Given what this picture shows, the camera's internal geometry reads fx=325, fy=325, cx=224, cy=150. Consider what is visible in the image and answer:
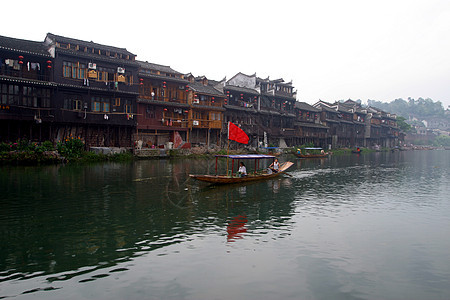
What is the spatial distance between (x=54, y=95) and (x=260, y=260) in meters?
29.2

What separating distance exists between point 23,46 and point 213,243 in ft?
99.2

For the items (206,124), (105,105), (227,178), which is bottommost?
(227,178)

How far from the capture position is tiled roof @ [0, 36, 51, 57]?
29.3 m

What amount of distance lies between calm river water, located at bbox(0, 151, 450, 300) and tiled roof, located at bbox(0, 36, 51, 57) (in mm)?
14865

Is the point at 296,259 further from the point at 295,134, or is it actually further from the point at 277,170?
the point at 295,134

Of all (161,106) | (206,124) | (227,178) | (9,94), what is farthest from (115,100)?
(227,178)

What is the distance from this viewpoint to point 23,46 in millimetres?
30906

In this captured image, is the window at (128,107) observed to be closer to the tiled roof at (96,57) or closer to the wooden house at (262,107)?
the tiled roof at (96,57)

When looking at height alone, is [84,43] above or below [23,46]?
above

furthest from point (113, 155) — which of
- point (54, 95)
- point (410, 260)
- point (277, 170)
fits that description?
point (410, 260)

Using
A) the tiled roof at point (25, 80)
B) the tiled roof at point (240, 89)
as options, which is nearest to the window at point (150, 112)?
the tiled roof at point (25, 80)

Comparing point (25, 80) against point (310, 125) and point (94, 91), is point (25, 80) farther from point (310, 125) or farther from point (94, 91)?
point (310, 125)

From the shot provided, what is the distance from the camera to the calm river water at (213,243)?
811cm

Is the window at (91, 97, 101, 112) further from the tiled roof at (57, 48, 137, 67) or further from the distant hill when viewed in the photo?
the distant hill
